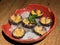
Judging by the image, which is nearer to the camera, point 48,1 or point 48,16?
point 48,16

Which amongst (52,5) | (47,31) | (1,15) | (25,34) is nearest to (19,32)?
(25,34)

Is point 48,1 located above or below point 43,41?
above

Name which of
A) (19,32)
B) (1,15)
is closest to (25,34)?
(19,32)

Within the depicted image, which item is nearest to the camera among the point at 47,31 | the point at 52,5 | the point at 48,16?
the point at 47,31

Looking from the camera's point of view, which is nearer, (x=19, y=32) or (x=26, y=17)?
(x=19, y=32)

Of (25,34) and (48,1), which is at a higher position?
(48,1)

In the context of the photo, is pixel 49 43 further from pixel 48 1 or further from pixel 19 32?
pixel 48 1

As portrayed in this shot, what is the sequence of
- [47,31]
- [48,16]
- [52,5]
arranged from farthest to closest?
[52,5]
[48,16]
[47,31]

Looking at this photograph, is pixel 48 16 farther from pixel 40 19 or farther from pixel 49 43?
pixel 49 43
